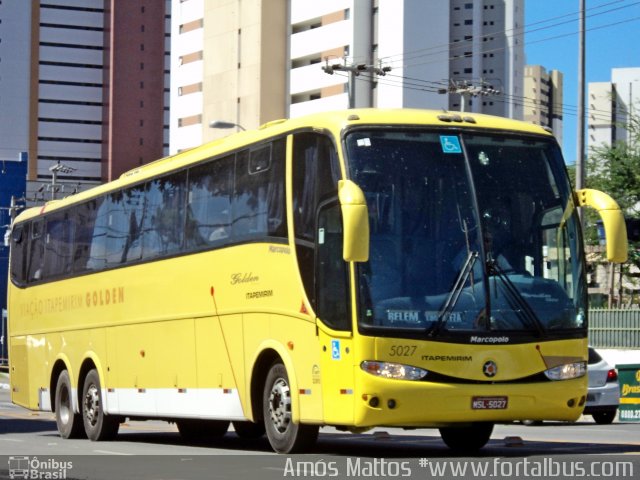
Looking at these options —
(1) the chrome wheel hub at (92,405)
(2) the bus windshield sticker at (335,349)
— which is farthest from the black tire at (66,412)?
(2) the bus windshield sticker at (335,349)

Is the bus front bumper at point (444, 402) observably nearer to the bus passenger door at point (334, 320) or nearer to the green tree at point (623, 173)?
the bus passenger door at point (334, 320)

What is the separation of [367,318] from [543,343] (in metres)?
1.89

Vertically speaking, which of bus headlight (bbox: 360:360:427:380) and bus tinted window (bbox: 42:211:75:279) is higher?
bus tinted window (bbox: 42:211:75:279)

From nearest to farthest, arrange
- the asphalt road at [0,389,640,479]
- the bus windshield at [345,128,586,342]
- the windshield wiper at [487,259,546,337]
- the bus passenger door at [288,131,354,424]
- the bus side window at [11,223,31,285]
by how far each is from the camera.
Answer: the asphalt road at [0,389,640,479], the bus windshield at [345,128,586,342], the bus passenger door at [288,131,354,424], the windshield wiper at [487,259,546,337], the bus side window at [11,223,31,285]

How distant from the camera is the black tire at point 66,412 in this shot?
22156mm

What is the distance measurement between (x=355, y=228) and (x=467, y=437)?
4233mm

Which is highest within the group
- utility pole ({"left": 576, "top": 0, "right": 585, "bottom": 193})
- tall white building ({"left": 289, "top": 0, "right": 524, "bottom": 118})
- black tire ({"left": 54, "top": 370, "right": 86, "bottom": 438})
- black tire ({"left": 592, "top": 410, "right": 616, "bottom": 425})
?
tall white building ({"left": 289, "top": 0, "right": 524, "bottom": 118})

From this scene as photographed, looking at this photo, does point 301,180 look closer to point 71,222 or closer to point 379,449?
point 379,449

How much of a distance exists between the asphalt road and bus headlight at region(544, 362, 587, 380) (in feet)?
2.72

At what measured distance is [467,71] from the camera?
114 metres

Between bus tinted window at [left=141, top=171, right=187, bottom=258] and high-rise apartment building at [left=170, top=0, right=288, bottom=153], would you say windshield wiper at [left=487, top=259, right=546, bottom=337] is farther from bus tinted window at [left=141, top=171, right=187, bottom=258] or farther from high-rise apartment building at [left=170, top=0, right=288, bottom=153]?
high-rise apartment building at [left=170, top=0, right=288, bottom=153]

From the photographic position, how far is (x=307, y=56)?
100688 mm

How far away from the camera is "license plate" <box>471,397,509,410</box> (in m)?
14.1

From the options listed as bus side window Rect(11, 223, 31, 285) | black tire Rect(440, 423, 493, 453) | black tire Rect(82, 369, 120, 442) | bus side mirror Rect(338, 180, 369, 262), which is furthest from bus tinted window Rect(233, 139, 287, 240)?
bus side window Rect(11, 223, 31, 285)
